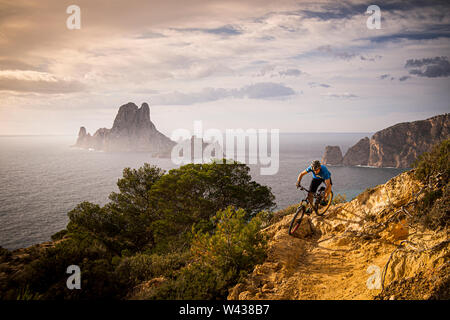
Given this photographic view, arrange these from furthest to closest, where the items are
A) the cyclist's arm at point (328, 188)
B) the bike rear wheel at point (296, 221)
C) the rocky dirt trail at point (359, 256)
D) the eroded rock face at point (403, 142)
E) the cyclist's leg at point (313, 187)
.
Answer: the eroded rock face at point (403, 142), the bike rear wheel at point (296, 221), the cyclist's leg at point (313, 187), the cyclist's arm at point (328, 188), the rocky dirt trail at point (359, 256)

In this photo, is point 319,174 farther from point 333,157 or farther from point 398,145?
point 398,145

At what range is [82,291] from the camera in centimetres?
611

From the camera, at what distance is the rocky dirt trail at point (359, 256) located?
15.6 ft

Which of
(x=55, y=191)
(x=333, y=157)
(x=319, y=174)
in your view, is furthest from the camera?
(x=333, y=157)

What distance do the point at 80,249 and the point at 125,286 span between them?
236 centimetres

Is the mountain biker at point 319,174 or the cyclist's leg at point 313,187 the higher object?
the mountain biker at point 319,174

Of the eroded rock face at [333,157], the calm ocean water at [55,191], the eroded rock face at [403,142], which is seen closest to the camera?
the calm ocean water at [55,191]

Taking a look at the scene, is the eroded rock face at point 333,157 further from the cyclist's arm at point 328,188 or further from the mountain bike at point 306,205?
the cyclist's arm at point 328,188

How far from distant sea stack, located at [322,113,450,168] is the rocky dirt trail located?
374 feet

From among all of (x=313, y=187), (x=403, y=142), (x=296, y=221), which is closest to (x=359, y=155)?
(x=403, y=142)

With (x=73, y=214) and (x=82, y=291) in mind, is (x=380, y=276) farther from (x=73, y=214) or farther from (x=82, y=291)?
(x=73, y=214)

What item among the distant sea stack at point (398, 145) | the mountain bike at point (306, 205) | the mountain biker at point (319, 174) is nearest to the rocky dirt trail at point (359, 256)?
the mountain bike at point (306, 205)

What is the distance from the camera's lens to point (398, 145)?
372 feet

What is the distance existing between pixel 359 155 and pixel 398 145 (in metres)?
18.2
